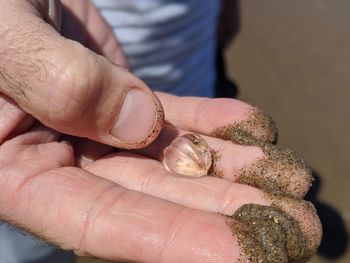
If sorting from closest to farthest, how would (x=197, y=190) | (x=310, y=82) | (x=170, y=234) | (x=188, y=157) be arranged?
1. (x=170, y=234)
2. (x=197, y=190)
3. (x=188, y=157)
4. (x=310, y=82)

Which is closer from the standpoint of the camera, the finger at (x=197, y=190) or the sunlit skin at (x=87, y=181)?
the sunlit skin at (x=87, y=181)

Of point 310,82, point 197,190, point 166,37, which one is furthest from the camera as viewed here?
point 310,82

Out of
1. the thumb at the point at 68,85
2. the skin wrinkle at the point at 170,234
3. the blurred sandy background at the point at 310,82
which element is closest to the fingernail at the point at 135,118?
the thumb at the point at 68,85

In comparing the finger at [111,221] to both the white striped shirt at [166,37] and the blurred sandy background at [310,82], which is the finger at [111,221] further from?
the blurred sandy background at [310,82]

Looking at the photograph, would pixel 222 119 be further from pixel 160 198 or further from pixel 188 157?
pixel 160 198

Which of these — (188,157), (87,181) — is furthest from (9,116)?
(188,157)

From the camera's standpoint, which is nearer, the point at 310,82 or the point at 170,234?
the point at 170,234

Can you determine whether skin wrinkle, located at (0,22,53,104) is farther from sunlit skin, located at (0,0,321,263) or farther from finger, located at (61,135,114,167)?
finger, located at (61,135,114,167)
